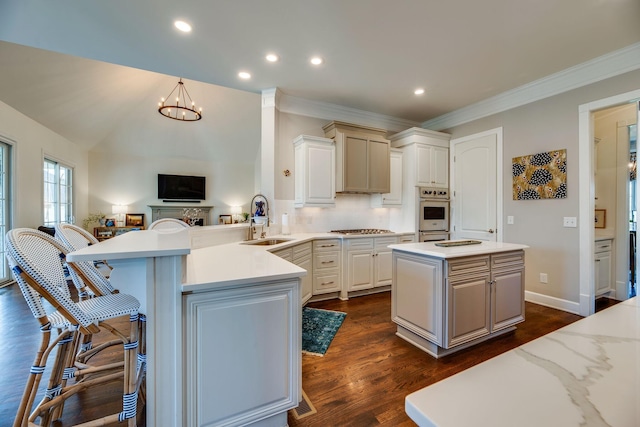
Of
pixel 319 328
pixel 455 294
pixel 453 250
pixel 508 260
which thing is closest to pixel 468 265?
pixel 453 250

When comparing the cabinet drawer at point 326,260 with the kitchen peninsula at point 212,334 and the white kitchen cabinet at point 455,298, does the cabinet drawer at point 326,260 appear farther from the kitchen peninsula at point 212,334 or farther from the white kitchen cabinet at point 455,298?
the kitchen peninsula at point 212,334

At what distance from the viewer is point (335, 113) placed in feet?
13.4

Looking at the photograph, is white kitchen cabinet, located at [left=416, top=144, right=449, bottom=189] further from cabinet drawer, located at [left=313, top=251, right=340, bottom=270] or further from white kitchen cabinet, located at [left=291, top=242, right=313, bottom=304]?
white kitchen cabinet, located at [left=291, top=242, right=313, bottom=304]

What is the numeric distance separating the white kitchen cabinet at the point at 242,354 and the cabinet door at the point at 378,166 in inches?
113

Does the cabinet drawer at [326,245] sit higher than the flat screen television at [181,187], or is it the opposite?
the flat screen television at [181,187]

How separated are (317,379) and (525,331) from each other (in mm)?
2206

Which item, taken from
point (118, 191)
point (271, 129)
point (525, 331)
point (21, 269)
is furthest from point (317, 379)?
point (118, 191)

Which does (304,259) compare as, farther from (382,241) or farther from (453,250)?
(453,250)

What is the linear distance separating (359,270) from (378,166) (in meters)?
1.64

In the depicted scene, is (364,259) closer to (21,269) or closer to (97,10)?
(21,269)

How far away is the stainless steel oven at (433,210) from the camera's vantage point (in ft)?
13.6

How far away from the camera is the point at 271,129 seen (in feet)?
11.5

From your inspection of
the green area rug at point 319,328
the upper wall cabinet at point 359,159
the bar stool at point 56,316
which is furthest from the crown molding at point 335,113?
the bar stool at point 56,316

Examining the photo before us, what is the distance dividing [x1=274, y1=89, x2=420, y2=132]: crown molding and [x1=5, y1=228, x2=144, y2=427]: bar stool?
3065 mm
